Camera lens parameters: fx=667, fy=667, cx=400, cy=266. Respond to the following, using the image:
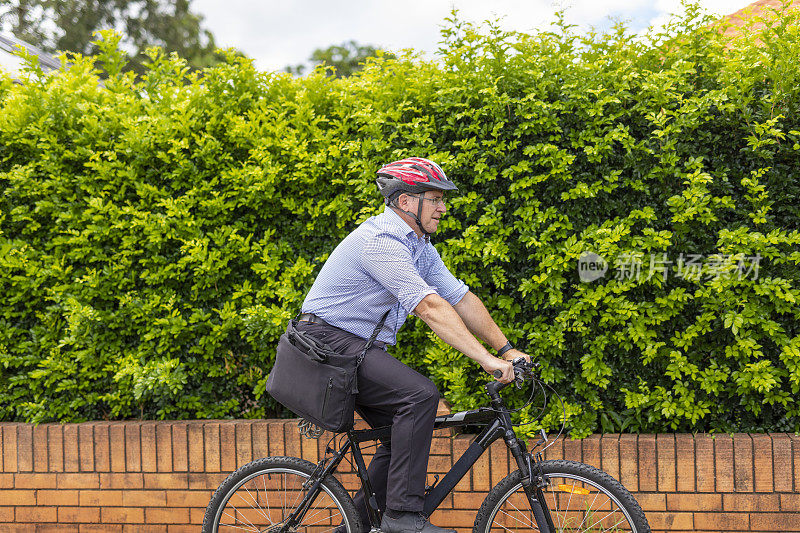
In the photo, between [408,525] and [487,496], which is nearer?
[408,525]

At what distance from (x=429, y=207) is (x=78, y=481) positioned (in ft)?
9.36

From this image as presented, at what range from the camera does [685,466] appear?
11.6ft

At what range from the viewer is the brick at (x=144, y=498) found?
395cm

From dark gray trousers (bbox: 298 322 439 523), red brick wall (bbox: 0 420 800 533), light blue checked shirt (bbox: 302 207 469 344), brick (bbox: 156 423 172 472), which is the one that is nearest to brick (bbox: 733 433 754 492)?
red brick wall (bbox: 0 420 800 533)

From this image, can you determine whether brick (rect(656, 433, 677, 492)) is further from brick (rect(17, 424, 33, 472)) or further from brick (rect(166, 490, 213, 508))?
brick (rect(17, 424, 33, 472))

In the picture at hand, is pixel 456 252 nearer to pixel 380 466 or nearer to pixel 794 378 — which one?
pixel 380 466

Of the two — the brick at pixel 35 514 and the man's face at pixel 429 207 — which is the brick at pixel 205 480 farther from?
the man's face at pixel 429 207

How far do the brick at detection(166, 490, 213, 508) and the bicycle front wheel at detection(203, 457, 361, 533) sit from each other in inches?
26.7

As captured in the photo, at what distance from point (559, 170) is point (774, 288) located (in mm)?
1245

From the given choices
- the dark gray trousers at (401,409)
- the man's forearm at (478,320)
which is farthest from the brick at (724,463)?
the dark gray trousers at (401,409)

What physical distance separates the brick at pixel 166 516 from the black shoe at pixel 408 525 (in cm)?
172

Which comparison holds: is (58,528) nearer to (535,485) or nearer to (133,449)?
(133,449)

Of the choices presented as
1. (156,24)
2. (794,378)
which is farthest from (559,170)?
(156,24)

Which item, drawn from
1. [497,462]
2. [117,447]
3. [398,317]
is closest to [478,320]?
[398,317]
